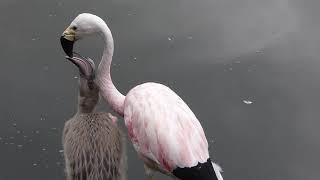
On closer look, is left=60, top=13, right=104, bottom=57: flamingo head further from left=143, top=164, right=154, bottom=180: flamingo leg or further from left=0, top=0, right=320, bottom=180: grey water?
left=143, top=164, right=154, bottom=180: flamingo leg

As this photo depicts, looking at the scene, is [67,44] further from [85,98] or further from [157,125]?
[157,125]

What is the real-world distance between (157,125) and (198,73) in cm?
130

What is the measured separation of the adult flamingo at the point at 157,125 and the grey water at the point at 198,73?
37cm

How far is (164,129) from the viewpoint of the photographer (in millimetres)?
4020

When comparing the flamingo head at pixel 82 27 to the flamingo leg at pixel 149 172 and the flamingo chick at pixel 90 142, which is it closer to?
the flamingo chick at pixel 90 142

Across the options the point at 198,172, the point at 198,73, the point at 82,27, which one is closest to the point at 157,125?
the point at 198,172

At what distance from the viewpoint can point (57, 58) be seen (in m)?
5.21

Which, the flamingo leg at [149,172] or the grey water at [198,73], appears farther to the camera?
the grey water at [198,73]

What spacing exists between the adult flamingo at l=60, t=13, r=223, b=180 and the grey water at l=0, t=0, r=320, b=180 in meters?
0.37

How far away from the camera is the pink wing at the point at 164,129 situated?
3936 mm

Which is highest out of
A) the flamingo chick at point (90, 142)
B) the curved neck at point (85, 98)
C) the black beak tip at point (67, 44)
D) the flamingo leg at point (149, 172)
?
the black beak tip at point (67, 44)

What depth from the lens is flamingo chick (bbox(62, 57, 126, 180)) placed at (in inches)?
158

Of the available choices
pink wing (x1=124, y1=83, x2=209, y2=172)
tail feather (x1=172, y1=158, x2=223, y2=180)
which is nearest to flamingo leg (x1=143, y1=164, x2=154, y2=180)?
pink wing (x1=124, y1=83, x2=209, y2=172)

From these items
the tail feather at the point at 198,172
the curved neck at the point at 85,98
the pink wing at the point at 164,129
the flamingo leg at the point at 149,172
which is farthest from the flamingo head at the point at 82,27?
the tail feather at the point at 198,172
